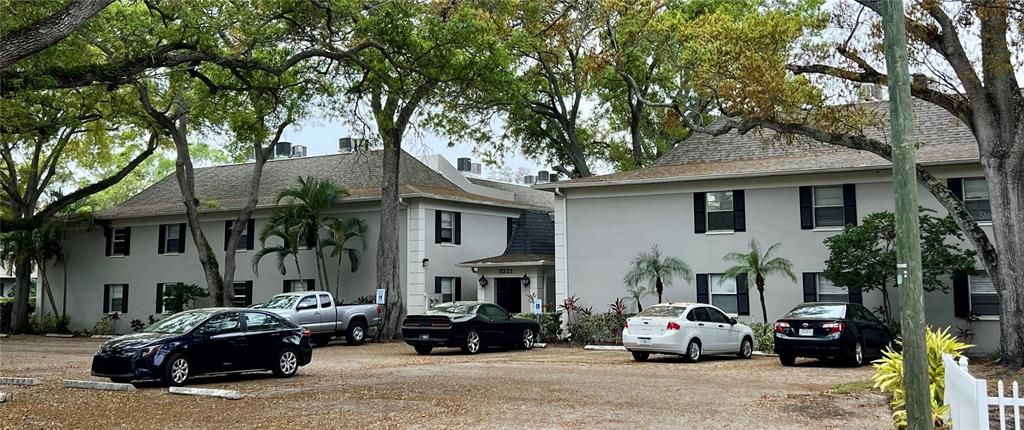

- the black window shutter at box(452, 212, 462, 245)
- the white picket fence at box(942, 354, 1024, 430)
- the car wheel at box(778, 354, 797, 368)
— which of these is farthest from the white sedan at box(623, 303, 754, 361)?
the black window shutter at box(452, 212, 462, 245)

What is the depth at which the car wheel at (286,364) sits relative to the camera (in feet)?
57.6

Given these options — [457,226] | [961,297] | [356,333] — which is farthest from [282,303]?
[961,297]

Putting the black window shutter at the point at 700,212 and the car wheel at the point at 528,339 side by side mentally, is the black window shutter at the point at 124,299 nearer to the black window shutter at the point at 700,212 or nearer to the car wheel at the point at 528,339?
the car wheel at the point at 528,339

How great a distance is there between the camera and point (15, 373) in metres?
19.1

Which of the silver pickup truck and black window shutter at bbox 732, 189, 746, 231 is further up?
black window shutter at bbox 732, 189, 746, 231

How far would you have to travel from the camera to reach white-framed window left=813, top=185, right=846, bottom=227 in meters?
26.0

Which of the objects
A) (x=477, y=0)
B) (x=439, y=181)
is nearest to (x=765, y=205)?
(x=477, y=0)

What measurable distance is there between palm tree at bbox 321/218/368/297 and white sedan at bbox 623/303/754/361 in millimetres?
13729

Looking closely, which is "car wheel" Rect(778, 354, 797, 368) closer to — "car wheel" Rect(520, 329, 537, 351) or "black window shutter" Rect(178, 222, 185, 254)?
"car wheel" Rect(520, 329, 537, 351)

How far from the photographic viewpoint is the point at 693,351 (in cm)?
2152

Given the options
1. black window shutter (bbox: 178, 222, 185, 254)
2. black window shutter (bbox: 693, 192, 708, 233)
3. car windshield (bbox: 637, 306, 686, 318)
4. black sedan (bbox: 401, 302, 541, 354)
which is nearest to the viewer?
car windshield (bbox: 637, 306, 686, 318)

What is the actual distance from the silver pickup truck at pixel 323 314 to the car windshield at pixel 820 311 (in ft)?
46.9

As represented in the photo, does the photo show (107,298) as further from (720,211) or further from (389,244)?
(720,211)

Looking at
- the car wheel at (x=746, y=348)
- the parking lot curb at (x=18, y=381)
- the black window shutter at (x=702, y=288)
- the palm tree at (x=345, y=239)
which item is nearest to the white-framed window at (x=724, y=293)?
→ the black window shutter at (x=702, y=288)
